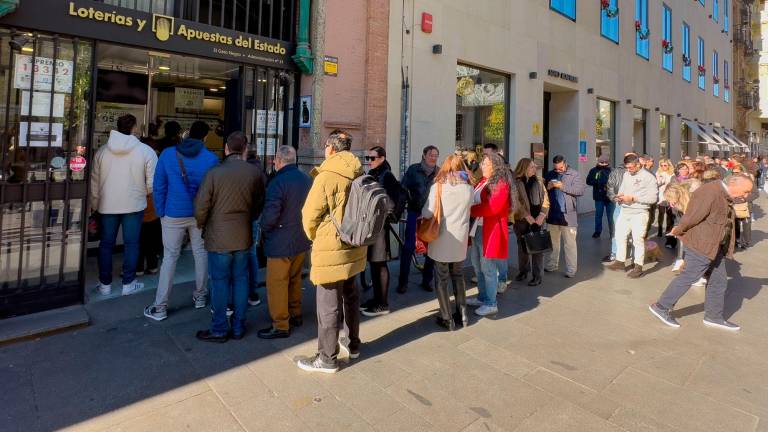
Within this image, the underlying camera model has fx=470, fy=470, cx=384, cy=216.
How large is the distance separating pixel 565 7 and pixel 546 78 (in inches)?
88.8

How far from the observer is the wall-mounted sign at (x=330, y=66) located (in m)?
6.77

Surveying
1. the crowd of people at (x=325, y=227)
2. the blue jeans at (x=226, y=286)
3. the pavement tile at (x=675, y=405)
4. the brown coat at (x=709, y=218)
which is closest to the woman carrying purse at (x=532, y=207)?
the crowd of people at (x=325, y=227)

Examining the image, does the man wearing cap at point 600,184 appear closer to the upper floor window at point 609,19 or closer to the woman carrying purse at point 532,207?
the woman carrying purse at point 532,207

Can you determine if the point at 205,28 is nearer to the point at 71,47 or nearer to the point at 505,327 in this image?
the point at 71,47

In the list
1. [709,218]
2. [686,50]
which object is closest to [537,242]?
[709,218]

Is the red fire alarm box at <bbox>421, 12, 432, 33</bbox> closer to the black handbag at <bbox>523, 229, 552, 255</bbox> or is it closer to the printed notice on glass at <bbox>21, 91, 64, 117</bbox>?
the black handbag at <bbox>523, 229, 552, 255</bbox>

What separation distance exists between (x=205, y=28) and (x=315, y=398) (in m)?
4.63

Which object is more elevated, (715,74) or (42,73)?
(715,74)

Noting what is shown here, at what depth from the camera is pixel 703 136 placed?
2158cm

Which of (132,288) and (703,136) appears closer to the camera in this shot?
(132,288)

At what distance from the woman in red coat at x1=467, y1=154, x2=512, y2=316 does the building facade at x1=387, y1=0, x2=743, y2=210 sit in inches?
123

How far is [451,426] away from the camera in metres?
3.00

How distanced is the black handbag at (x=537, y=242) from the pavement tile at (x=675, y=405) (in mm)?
2360

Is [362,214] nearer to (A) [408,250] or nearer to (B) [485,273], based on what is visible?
(B) [485,273]
